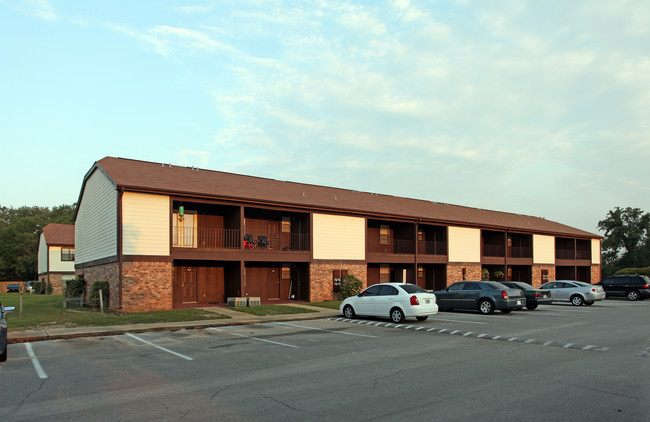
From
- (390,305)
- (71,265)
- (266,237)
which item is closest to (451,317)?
(390,305)

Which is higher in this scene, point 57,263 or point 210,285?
point 210,285

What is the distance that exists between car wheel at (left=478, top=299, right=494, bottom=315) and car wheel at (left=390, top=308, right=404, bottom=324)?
18.1ft

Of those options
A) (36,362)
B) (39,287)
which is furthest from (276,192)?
(39,287)

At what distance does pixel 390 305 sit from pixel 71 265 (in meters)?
47.2

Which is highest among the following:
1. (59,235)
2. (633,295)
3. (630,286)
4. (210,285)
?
(59,235)

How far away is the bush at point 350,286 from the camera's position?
28.4m

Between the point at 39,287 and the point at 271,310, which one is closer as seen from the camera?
the point at 271,310

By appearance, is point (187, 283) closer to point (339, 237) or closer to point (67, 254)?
point (339, 237)

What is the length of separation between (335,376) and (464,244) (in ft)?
102

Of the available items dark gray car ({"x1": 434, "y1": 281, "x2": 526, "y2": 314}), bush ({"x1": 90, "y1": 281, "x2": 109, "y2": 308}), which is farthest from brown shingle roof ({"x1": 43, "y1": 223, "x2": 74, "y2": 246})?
dark gray car ({"x1": 434, "y1": 281, "x2": 526, "y2": 314})

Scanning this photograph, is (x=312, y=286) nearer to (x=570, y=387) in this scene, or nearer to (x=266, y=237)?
(x=266, y=237)

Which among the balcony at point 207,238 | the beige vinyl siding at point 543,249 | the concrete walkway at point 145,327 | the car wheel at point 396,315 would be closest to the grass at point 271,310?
the concrete walkway at point 145,327

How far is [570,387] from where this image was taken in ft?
26.5

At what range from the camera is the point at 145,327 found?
16.4 metres
